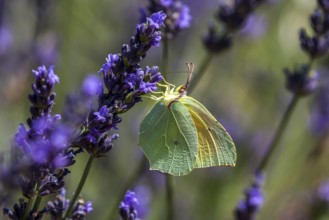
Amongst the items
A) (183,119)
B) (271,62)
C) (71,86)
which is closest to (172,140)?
(183,119)

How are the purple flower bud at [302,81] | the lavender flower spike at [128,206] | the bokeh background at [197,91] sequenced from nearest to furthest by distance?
the lavender flower spike at [128,206] → the purple flower bud at [302,81] → the bokeh background at [197,91]

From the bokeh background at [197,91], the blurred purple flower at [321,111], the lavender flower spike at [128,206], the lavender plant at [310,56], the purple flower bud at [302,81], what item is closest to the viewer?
the lavender flower spike at [128,206]

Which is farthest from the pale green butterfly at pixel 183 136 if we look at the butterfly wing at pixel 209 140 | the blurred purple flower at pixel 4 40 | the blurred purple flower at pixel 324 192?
the blurred purple flower at pixel 4 40

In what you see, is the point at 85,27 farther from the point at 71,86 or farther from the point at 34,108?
the point at 34,108

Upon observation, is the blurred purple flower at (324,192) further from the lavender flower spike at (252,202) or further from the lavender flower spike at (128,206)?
the lavender flower spike at (128,206)

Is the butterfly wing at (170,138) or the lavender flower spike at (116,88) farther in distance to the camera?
the butterfly wing at (170,138)

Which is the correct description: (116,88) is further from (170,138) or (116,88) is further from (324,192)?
(324,192)

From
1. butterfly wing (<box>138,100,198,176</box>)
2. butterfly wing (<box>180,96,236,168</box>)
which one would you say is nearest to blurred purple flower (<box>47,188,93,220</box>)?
butterfly wing (<box>138,100,198,176</box>)

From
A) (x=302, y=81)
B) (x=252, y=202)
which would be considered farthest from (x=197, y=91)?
(x=252, y=202)

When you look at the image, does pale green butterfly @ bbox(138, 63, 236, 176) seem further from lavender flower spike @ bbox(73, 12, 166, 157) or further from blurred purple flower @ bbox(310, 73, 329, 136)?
blurred purple flower @ bbox(310, 73, 329, 136)
